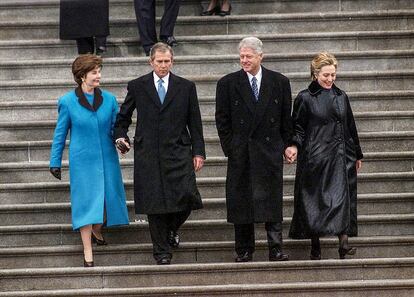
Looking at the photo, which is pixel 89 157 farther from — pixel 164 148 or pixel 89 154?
pixel 164 148

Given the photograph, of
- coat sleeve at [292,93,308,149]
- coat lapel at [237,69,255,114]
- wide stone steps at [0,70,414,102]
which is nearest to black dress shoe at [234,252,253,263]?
coat sleeve at [292,93,308,149]

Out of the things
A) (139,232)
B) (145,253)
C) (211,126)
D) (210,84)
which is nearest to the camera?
(145,253)

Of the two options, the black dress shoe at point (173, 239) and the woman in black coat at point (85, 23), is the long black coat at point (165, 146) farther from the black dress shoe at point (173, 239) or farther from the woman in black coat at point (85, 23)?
the woman in black coat at point (85, 23)

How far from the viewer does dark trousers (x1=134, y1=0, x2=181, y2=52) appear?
1395cm

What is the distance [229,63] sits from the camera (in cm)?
1386

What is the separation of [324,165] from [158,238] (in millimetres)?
1412

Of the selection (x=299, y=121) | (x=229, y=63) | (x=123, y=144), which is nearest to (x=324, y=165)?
(x=299, y=121)

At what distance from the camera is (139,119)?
1162cm

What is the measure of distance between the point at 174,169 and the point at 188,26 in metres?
3.35

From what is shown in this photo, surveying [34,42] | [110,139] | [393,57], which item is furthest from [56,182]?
[393,57]

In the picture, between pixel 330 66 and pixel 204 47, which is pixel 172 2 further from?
pixel 330 66

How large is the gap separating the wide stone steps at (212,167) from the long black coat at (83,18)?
67.3 inches

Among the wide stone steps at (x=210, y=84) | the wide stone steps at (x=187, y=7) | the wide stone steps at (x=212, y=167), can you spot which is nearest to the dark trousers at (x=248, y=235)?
the wide stone steps at (x=212, y=167)

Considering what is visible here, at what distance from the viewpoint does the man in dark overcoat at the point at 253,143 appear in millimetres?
11477
